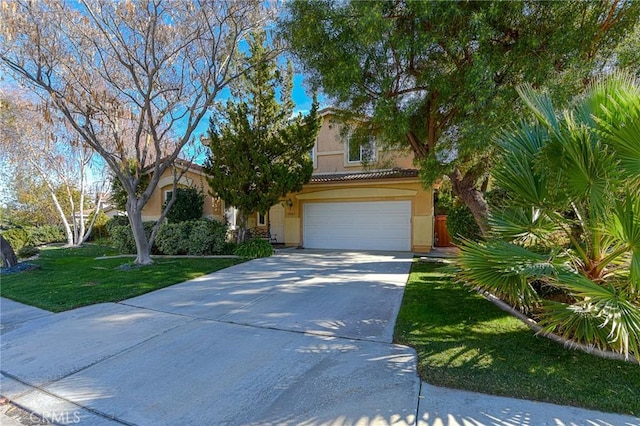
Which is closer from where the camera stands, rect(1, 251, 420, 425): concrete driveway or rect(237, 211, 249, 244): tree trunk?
rect(1, 251, 420, 425): concrete driveway

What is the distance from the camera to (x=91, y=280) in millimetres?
8172

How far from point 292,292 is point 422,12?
6.05 metres

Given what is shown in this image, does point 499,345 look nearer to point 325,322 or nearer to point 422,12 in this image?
point 325,322

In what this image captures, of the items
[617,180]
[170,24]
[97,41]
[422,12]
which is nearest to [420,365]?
[617,180]

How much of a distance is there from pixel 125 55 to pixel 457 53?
9286 millimetres

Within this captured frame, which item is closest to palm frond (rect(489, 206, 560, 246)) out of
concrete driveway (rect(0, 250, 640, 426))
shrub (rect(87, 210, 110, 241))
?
concrete driveway (rect(0, 250, 640, 426))

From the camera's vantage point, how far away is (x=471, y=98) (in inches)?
259

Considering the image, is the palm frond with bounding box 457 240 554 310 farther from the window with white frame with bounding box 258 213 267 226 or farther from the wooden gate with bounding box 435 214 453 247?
the window with white frame with bounding box 258 213 267 226

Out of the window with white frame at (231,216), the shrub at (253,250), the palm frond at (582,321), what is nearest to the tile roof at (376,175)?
the shrub at (253,250)

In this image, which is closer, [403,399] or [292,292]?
[403,399]

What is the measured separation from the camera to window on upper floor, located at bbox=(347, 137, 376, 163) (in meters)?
11.1

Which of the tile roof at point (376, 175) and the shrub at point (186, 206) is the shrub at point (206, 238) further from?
the tile roof at point (376, 175)

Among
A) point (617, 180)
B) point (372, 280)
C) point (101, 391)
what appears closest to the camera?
point (101, 391)

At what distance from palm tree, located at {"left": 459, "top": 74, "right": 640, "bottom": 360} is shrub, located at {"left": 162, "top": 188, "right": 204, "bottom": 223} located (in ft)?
44.6
